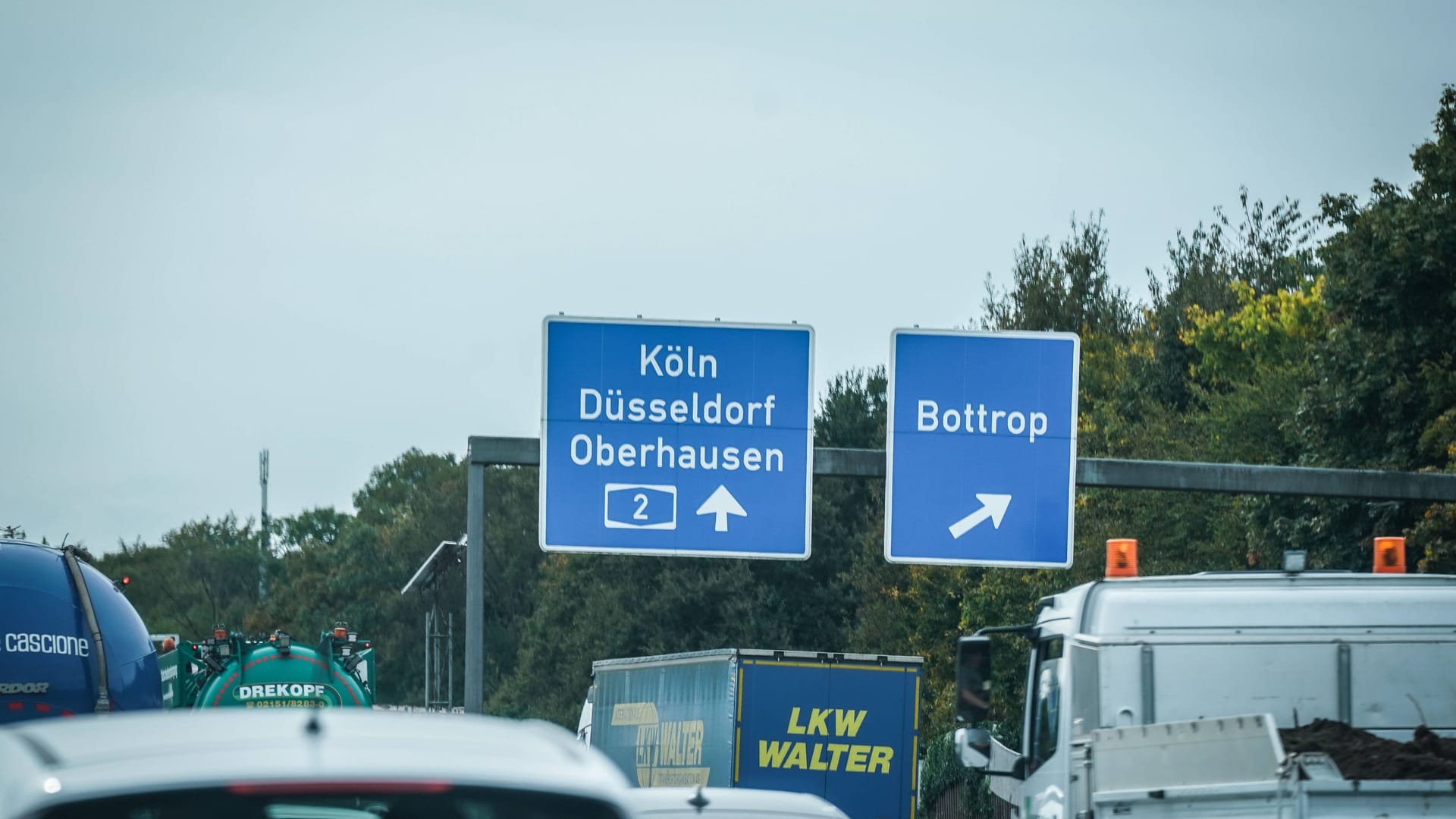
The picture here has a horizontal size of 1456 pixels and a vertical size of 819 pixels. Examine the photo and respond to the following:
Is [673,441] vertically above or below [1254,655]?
above

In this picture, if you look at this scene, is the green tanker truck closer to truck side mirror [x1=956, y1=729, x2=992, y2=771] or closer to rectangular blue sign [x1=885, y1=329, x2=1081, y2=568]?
rectangular blue sign [x1=885, y1=329, x2=1081, y2=568]

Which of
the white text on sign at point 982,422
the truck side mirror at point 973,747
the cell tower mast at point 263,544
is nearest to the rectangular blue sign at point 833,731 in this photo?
the white text on sign at point 982,422

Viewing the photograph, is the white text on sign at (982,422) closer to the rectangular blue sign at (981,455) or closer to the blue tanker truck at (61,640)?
the rectangular blue sign at (981,455)

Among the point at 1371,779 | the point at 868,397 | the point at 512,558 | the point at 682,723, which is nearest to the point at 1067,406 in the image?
the point at 1371,779

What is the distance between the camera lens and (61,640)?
13.4 meters

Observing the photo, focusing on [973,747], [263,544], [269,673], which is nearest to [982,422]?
[973,747]

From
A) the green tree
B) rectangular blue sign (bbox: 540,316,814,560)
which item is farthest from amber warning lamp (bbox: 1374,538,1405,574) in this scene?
the green tree

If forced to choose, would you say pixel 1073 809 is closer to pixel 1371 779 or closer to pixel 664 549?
pixel 1371 779

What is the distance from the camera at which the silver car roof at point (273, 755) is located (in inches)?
150

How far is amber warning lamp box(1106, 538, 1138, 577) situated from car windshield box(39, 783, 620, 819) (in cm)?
755

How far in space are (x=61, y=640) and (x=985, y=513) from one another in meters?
7.48

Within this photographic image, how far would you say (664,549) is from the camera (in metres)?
16.3

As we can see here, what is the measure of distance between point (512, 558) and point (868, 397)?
36.0 m

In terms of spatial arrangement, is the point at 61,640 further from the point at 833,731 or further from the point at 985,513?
the point at 833,731
